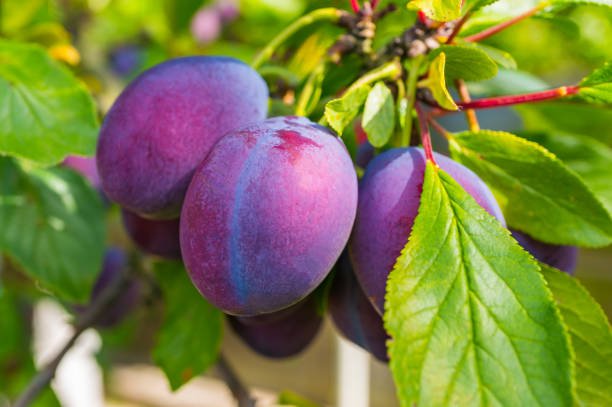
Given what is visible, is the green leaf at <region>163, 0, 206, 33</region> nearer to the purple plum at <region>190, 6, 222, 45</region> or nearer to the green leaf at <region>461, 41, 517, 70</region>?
the purple plum at <region>190, 6, 222, 45</region>

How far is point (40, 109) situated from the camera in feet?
1.63

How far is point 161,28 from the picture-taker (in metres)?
1.10

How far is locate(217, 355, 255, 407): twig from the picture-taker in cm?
68

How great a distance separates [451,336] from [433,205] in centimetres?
9

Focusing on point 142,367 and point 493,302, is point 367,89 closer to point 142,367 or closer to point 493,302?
point 493,302

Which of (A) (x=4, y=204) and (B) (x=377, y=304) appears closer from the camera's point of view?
(B) (x=377, y=304)

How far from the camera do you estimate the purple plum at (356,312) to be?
498mm

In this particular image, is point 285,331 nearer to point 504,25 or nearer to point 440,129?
point 440,129

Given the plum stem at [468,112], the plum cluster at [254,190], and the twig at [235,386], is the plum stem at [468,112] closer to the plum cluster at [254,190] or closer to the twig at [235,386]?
the plum cluster at [254,190]

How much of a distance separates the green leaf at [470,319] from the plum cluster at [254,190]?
0.11 feet

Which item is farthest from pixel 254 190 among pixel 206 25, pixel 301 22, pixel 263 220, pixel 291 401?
pixel 206 25

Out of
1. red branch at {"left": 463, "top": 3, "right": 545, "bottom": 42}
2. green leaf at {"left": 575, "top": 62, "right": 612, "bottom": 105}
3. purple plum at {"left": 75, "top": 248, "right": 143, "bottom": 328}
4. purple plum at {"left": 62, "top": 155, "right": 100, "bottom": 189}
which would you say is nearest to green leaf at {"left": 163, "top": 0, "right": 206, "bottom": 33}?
purple plum at {"left": 62, "top": 155, "right": 100, "bottom": 189}

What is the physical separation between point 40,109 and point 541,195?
1.43ft

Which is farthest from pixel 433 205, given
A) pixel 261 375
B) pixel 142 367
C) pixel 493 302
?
pixel 142 367
